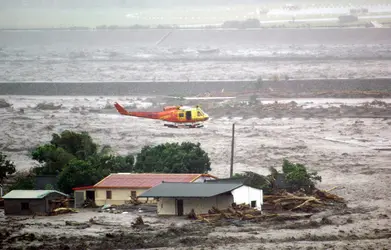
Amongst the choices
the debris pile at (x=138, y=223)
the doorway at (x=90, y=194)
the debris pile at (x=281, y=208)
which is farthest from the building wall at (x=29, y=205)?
the debris pile at (x=281, y=208)

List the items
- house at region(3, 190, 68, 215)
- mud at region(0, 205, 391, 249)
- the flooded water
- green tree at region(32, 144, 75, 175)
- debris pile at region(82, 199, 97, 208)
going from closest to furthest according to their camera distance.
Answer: mud at region(0, 205, 391, 249), house at region(3, 190, 68, 215), debris pile at region(82, 199, 97, 208), green tree at region(32, 144, 75, 175), the flooded water

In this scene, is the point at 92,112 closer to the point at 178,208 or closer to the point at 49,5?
the point at 178,208

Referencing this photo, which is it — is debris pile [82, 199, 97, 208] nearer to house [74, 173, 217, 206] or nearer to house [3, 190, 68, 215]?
house [74, 173, 217, 206]

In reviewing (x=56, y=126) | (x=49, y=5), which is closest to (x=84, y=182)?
(x=56, y=126)

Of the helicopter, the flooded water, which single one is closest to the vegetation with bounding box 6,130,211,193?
the flooded water

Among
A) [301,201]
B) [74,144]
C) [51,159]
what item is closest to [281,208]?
[301,201]

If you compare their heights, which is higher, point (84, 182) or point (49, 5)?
point (49, 5)

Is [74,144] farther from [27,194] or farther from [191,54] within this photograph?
[191,54]
